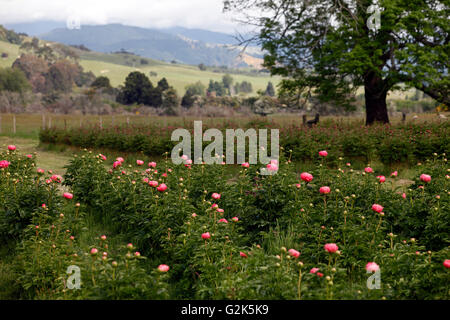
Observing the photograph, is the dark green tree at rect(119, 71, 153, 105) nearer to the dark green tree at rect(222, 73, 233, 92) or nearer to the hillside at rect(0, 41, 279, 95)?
the hillside at rect(0, 41, 279, 95)

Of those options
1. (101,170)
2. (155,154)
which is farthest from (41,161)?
(101,170)

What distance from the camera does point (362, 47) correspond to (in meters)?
14.3

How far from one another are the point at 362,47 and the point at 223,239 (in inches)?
497

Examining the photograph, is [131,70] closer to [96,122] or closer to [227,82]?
[227,82]

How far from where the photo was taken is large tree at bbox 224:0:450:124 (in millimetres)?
13453

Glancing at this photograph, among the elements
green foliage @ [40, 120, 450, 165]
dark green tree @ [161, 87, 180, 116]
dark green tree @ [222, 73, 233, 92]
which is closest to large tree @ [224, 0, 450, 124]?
green foliage @ [40, 120, 450, 165]

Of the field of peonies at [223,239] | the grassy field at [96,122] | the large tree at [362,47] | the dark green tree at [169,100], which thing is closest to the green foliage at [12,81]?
the dark green tree at [169,100]

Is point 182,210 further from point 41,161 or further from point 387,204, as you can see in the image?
point 41,161

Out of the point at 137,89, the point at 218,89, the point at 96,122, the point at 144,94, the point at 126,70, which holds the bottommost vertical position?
the point at 96,122

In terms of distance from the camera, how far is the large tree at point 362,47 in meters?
13.5

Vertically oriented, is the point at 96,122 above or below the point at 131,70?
below

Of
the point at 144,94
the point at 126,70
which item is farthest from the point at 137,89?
the point at 126,70

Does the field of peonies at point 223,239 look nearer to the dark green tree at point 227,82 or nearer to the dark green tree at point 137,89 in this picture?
the dark green tree at point 137,89

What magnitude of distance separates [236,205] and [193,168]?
1.48 meters
